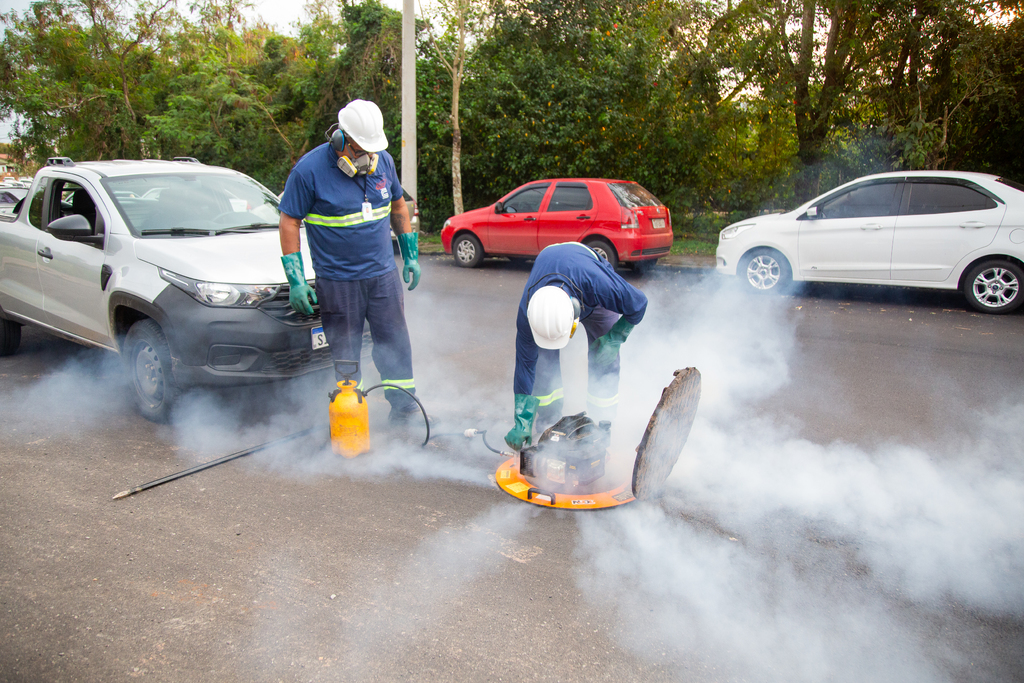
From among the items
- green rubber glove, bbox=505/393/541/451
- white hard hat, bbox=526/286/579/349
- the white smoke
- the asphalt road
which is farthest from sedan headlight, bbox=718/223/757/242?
white hard hat, bbox=526/286/579/349

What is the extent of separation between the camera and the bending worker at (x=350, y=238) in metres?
3.80

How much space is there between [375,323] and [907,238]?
6.70m

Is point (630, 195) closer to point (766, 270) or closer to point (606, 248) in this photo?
point (606, 248)

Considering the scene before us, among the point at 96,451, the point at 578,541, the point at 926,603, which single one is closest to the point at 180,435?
the point at 96,451

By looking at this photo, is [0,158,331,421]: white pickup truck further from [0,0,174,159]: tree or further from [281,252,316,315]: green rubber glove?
[0,0,174,159]: tree

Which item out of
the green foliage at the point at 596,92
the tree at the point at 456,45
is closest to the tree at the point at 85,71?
the green foliage at the point at 596,92

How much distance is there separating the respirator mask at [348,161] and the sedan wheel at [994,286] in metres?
7.13

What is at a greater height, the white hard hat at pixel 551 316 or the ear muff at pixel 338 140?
the ear muff at pixel 338 140

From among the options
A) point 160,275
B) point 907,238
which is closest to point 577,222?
point 907,238

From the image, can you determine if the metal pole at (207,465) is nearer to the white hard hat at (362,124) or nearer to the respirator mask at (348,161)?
the respirator mask at (348,161)

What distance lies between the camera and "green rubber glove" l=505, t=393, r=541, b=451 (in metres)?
3.24

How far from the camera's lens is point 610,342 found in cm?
355

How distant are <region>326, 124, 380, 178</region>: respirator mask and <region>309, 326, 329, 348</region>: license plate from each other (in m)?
1.01

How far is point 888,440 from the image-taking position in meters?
4.15
